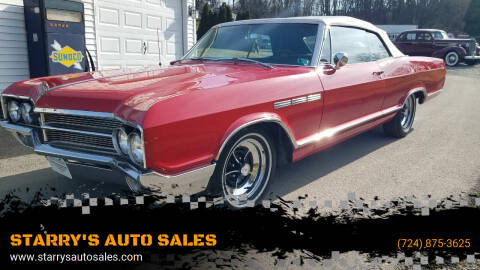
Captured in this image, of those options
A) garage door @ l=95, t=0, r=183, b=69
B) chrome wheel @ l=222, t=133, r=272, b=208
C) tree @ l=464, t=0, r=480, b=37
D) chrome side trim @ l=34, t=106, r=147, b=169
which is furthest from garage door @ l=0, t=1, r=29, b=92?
tree @ l=464, t=0, r=480, b=37

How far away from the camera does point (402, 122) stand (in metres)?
5.12

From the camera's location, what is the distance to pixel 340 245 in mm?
2387

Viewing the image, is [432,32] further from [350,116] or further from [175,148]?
[175,148]

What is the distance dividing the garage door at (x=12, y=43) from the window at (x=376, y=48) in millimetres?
5932

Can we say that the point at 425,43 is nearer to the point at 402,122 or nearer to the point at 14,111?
the point at 402,122

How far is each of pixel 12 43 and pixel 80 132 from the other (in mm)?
5403

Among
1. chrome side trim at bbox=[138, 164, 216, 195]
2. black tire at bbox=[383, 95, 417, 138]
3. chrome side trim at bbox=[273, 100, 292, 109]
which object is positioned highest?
chrome side trim at bbox=[273, 100, 292, 109]

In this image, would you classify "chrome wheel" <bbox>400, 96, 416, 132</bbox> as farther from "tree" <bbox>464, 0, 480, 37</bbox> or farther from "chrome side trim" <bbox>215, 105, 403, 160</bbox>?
"tree" <bbox>464, 0, 480, 37</bbox>

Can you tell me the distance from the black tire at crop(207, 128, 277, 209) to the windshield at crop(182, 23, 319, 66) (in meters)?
0.95

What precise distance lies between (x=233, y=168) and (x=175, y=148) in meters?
0.71

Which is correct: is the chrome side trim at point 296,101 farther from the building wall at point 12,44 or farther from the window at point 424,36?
the window at point 424,36

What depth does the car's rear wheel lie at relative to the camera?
18547mm

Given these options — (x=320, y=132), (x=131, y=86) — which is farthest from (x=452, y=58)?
(x=131, y=86)

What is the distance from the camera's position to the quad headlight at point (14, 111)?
2.95m
